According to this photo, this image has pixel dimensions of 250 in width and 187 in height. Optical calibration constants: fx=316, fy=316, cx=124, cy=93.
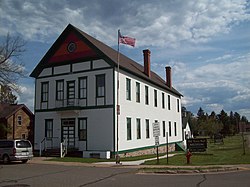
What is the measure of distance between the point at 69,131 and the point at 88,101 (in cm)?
341

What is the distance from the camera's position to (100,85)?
92.2ft

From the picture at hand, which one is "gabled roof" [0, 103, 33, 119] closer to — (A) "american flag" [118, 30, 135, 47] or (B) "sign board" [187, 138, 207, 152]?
(A) "american flag" [118, 30, 135, 47]

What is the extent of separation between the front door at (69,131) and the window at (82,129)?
2.59 ft

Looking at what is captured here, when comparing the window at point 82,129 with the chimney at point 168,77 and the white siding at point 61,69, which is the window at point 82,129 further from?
the chimney at point 168,77

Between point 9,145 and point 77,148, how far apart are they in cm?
686

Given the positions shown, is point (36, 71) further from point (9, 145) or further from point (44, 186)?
point (44, 186)

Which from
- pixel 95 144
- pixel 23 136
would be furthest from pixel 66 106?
pixel 23 136

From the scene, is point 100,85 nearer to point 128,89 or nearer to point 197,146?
point 128,89

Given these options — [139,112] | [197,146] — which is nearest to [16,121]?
[139,112]

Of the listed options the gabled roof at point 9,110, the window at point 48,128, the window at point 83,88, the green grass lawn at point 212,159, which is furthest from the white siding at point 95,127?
the gabled roof at point 9,110

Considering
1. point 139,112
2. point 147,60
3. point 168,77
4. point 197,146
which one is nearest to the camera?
point 197,146

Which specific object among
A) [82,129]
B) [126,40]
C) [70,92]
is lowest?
[82,129]

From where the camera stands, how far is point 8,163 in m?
23.0

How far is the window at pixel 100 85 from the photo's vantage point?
91.6 feet
